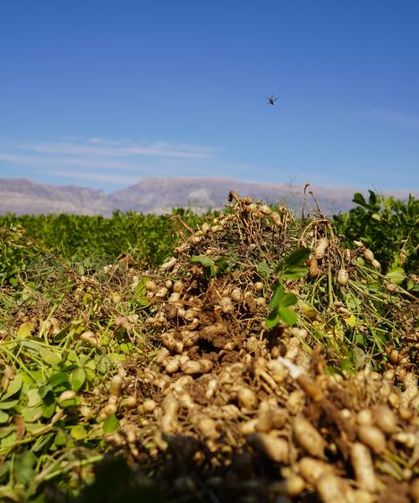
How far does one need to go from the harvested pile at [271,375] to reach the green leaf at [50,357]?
366 millimetres

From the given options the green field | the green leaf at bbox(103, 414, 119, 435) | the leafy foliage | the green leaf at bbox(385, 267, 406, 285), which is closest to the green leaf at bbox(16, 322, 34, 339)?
the green field

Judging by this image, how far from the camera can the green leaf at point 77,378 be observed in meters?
2.40

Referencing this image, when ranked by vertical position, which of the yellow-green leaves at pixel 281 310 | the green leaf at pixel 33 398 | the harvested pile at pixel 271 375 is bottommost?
the green leaf at pixel 33 398

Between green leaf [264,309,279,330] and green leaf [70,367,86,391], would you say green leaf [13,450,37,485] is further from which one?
green leaf [264,309,279,330]

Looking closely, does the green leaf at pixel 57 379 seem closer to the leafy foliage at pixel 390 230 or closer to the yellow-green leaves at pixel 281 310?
the yellow-green leaves at pixel 281 310

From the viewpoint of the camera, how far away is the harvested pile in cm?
156

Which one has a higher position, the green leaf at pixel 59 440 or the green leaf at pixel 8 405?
the green leaf at pixel 8 405

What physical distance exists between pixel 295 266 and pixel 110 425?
3.72ft

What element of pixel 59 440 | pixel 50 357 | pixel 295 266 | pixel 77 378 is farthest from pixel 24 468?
pixel 295 266

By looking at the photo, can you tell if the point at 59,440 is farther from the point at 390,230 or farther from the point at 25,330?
the point at 390,230

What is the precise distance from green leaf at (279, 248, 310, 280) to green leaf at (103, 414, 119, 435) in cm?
104

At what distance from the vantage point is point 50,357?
2693mm

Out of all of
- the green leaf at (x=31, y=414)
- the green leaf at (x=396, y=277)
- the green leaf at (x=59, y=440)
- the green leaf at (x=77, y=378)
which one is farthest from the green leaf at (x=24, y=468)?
the green leaf at (x=396, y=277)

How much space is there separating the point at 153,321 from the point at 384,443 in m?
1.68
